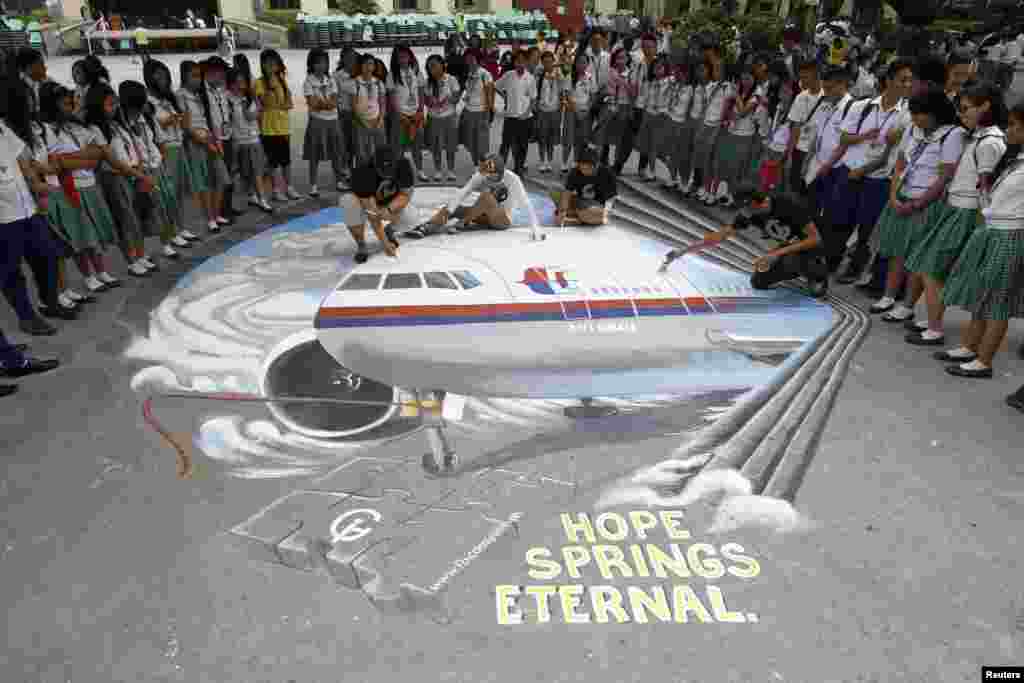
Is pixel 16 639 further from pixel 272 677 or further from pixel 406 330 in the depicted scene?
pixel 406 330

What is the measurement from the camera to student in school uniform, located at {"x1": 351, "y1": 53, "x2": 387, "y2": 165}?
7.13 metres

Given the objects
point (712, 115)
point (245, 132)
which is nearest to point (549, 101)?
point (712, 115)

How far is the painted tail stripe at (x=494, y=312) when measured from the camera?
173 inches

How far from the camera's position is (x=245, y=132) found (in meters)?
6.34

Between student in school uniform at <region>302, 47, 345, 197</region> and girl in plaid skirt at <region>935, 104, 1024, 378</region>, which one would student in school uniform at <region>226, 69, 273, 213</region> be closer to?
student in school uniform at <region>302, 47, 345, 197</region>

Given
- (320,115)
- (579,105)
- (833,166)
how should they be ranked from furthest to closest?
(579,105), (320,115), (833,166)

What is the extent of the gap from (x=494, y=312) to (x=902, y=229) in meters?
2.91

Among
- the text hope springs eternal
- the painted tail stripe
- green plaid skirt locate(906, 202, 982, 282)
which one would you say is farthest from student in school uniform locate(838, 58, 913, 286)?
the text hope springs eternal

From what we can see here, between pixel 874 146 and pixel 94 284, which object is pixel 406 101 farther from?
pixel 874 146

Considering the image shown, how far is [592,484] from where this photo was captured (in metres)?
A: 3.11

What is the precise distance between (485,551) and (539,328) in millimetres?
1905

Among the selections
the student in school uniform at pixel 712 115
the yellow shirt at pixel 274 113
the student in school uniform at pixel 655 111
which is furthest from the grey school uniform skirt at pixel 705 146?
the yellow shirt at pixel 274 113

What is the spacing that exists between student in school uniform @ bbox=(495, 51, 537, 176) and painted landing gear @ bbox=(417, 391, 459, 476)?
5.07 metres

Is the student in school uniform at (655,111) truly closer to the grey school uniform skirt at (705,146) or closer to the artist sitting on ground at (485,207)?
the grey school uniform skirt at (705,146)
